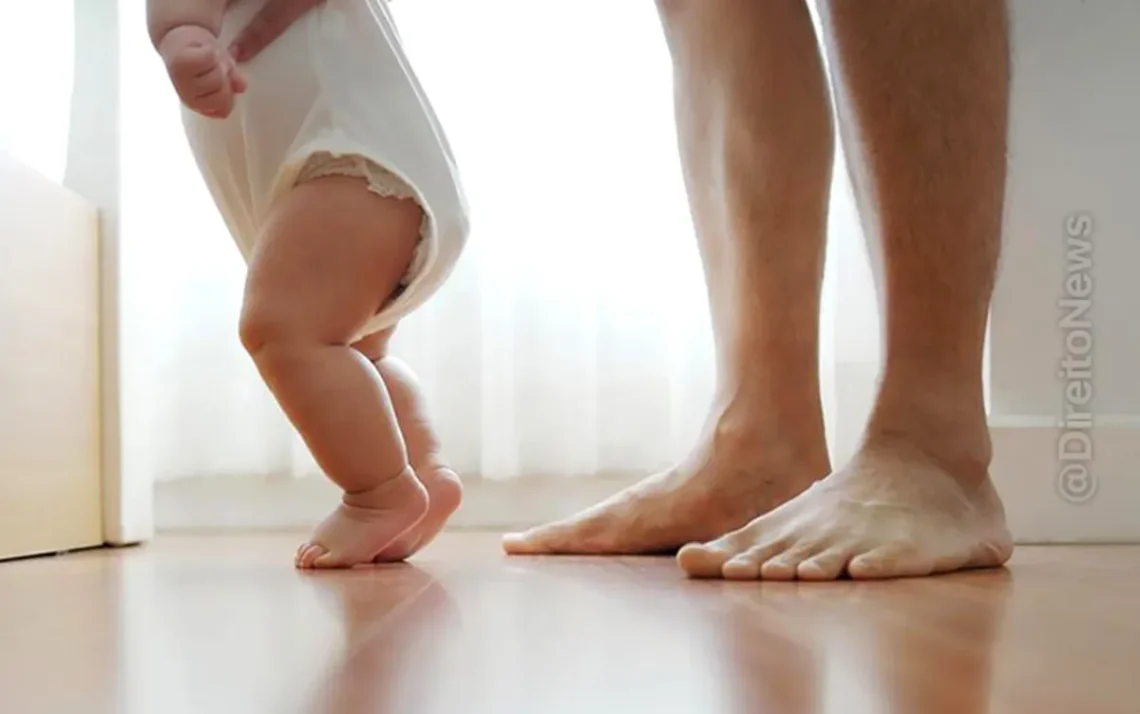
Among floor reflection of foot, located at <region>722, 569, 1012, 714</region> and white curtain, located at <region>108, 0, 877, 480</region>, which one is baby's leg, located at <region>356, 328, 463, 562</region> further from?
white curtain, located at <region>108, 0, 877, 480</region>

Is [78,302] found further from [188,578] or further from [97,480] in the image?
[188,578]

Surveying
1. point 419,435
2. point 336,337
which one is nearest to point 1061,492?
point 419,435

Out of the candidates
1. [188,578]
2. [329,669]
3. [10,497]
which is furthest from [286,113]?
[329,669]

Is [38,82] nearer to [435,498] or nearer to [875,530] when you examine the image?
[435,498]

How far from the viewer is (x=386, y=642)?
0.52 m

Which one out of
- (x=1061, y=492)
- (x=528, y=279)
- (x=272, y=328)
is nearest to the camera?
(x=272, y=328)

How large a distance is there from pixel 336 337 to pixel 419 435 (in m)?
0.18

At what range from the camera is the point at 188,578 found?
93 cm

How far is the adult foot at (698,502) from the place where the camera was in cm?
111

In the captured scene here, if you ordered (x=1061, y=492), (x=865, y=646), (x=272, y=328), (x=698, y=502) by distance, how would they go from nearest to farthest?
(x=865, y=646), (x=272, y=328), (x=698, y=502), (x=1061, y=492)

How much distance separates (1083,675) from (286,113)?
0.77 m

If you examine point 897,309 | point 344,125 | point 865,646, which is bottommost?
point 865,646

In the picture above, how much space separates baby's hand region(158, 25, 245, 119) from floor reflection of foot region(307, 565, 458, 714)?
34cm

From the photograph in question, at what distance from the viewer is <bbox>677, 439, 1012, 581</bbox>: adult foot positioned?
0.82m
